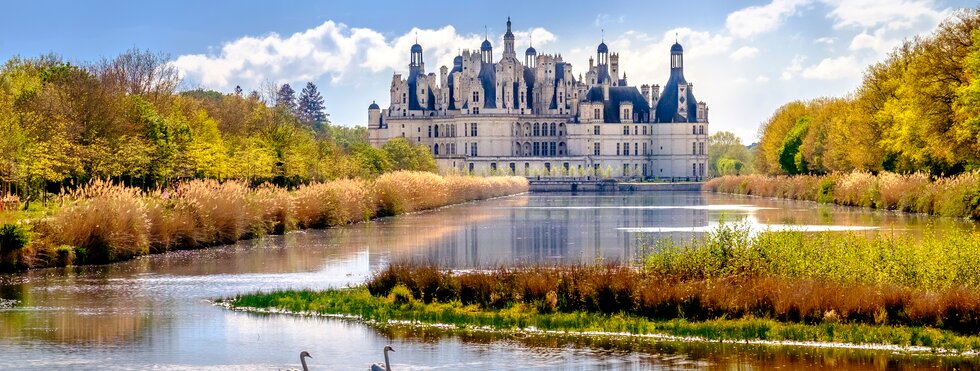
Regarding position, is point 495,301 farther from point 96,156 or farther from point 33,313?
point 96,156

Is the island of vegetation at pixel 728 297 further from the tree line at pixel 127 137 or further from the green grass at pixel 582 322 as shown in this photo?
the tree line at pixel 127 137

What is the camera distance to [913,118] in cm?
5325

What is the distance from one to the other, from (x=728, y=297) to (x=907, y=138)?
35231 millimetres

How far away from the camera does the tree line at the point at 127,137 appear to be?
4894 cm

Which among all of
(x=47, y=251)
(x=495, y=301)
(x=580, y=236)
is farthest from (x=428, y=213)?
(x=495, y=301)

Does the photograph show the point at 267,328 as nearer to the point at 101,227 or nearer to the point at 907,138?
the point at 101,227

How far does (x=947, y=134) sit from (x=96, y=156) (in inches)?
1181

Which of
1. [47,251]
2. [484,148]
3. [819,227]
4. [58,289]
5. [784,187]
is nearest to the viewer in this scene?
[58,289]

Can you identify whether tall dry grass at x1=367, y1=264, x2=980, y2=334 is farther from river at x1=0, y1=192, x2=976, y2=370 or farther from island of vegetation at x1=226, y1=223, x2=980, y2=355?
river at x1=0, y1=192, x2=976, y2=370

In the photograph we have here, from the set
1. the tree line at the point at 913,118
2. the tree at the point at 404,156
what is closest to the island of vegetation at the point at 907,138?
the tree line at the point at 913,118

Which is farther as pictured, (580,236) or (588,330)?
(580,236)

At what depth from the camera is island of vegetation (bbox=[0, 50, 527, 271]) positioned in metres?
36.4

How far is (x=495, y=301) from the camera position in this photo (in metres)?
24.2

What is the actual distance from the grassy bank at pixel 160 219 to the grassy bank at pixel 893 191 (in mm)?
23584
